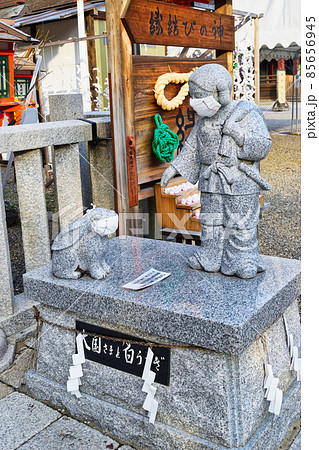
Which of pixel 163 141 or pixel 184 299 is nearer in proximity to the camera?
pixel 184 299

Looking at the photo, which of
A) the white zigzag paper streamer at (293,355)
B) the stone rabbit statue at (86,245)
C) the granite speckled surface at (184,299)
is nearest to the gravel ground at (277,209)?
the granite speckled surface at (184,299)

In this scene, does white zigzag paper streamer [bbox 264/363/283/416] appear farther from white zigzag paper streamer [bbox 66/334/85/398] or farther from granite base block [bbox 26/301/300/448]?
white zigzag paper streamer [bbox 66/334/85/398]

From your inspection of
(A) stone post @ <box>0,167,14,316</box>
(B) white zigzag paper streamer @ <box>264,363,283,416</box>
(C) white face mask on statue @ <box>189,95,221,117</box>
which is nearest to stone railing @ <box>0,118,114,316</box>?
(A) stone post @ <box>0,167,14,316</box>

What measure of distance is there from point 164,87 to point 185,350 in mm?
2223

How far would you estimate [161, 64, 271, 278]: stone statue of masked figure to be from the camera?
84.2 inches

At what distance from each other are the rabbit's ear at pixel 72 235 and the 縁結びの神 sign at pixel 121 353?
1.27ft

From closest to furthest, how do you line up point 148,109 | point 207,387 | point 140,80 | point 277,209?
1. point 207,387
2. point 140,80
3. point 148,109
4. point 277,209

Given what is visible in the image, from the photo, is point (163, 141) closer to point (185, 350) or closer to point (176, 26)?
point (176, 26)

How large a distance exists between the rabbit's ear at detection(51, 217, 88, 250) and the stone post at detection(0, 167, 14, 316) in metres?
0.72

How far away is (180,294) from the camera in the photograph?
213cm

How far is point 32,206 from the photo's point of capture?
3180mm

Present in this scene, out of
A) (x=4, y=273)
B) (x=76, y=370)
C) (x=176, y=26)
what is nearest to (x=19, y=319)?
(x=4, y=273)

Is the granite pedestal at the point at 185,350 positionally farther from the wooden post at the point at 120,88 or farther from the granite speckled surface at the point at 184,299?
the wooden post at the point at 120,88

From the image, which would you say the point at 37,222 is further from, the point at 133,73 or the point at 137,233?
the point at 133,73
